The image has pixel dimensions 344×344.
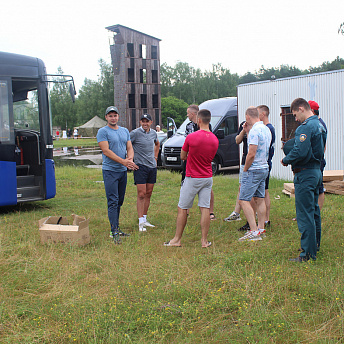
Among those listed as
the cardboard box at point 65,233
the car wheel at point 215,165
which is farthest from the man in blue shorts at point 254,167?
the car wheel at point 215,165

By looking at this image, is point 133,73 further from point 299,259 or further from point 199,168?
point 299,259

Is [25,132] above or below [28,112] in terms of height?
below

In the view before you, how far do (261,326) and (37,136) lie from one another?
22.9 ft

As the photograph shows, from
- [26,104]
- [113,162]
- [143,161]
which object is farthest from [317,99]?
[26,104]

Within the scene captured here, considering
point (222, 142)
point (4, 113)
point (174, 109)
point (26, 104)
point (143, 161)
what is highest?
point (174, 109)

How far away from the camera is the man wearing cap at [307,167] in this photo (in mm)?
4715

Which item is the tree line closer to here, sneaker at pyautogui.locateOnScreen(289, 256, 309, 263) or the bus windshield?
the bus windshield

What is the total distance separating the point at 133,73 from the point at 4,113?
36539 millimetres

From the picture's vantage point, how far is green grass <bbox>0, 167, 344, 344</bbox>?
3281 mm

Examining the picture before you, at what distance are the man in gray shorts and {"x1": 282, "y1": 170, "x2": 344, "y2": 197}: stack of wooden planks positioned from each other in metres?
4.20

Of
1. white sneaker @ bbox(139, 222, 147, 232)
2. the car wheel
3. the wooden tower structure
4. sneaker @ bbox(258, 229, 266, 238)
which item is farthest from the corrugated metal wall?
the wooden tower structure

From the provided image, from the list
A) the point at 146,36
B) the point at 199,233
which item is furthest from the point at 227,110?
the point at 146,36

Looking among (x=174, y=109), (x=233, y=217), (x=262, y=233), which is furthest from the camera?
(x=174, y=109)

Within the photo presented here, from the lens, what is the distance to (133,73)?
43.5 meters
